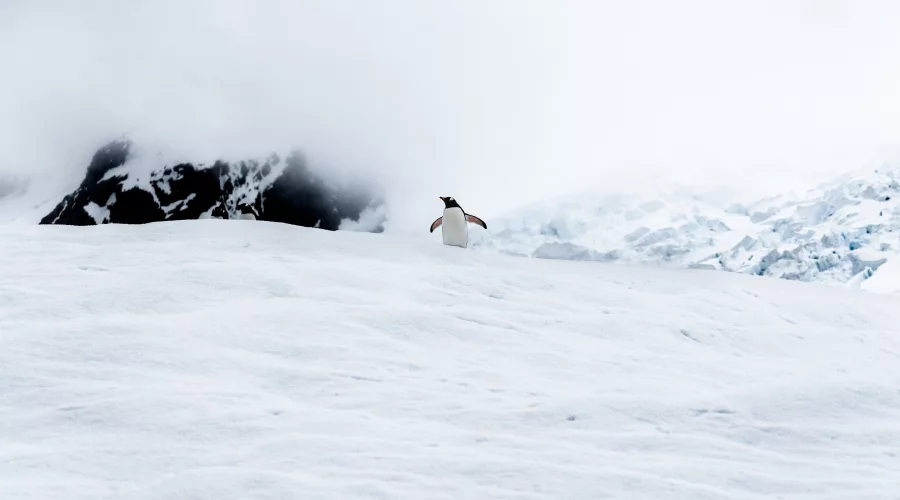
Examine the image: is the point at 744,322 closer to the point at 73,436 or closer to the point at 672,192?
the point at 73,436

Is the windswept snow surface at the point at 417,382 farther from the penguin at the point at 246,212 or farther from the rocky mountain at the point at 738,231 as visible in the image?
the rocky mountain at the point at 738,231

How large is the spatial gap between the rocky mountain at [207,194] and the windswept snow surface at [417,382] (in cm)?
8627

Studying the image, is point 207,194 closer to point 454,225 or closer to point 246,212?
point 246,212

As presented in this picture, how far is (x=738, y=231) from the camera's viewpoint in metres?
28.6

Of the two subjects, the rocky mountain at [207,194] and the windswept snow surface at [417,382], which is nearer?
the windswept snow surface at [417,382]

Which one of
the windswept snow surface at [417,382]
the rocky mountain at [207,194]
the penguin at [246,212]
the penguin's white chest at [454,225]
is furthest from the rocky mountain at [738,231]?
the rocky mountain at [207,194]

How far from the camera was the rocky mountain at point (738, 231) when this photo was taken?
2453 cm

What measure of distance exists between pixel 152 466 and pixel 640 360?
2.52m

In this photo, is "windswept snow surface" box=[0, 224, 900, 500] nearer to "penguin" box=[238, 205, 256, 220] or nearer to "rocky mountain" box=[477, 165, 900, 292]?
"penguin" box=[238, 205, 256, 220]

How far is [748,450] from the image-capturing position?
3.06 metres

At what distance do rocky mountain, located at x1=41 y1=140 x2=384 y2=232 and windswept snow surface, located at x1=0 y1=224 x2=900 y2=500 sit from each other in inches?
3396

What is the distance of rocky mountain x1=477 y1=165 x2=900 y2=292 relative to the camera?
24.5m

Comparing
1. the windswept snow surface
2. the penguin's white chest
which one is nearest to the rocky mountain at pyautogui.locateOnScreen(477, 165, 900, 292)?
the penguin's white chest

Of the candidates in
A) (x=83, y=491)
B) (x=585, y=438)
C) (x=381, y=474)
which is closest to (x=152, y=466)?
(x=83, y=491)
